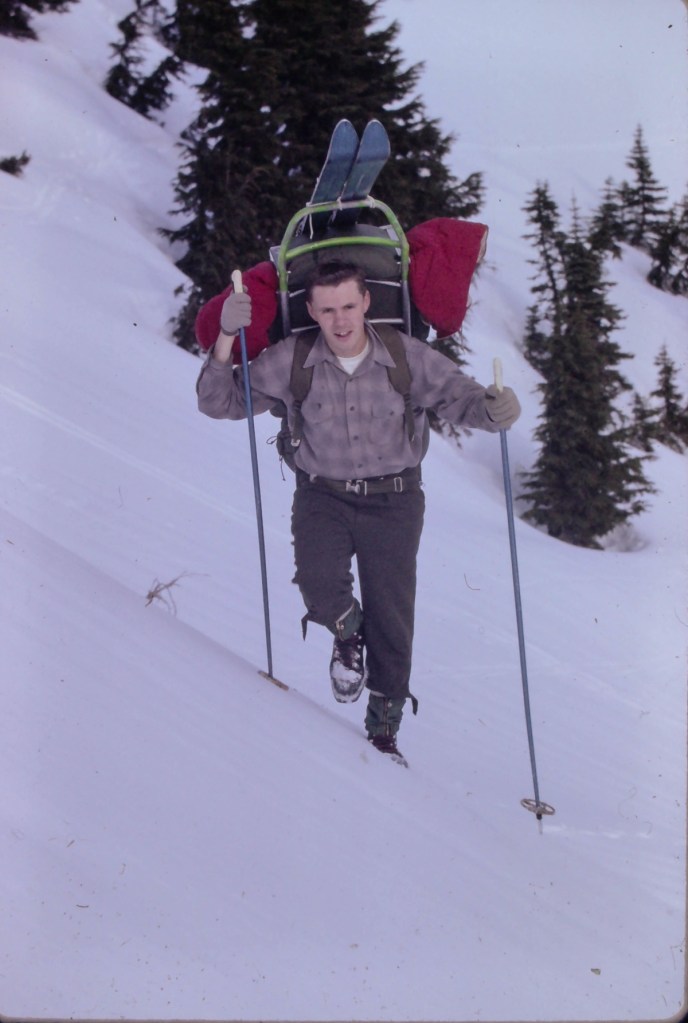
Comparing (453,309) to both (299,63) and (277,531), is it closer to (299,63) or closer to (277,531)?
(277,531)

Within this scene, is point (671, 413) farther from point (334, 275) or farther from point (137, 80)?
point (334, 275)

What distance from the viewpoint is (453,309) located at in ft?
11.2

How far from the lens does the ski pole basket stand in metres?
3.42

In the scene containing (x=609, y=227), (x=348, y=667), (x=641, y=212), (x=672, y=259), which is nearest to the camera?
(x=348, y=667)

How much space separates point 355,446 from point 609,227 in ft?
80.4

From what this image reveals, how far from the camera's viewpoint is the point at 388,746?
398 cm

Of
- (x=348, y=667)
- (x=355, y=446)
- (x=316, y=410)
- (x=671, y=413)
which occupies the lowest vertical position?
(x=671, y=413)

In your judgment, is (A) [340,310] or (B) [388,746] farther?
(B) [388,746]

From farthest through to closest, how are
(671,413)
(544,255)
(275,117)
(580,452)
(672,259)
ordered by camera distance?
(544,255) < (671,413) < (580,452) < (672,259) < (275,117)

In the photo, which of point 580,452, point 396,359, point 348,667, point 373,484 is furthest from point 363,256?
point 580,452

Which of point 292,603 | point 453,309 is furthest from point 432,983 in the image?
point 292,603

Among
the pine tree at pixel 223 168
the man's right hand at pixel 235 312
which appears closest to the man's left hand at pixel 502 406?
the man's right hand at pixel 235 312

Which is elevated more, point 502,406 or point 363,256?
point 363,256

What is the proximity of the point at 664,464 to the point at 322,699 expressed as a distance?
2428 centimetres
